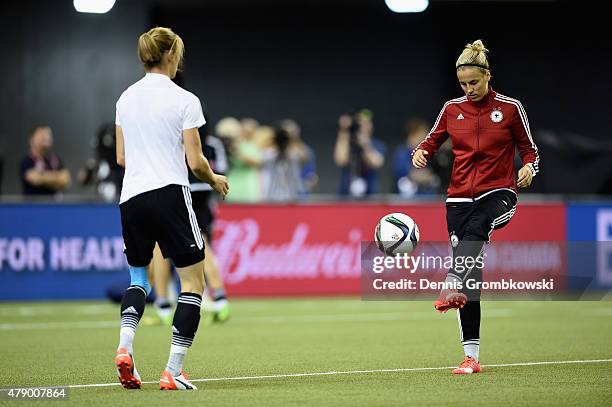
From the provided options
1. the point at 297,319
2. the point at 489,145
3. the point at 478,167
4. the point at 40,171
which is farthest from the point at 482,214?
the point at 40,171

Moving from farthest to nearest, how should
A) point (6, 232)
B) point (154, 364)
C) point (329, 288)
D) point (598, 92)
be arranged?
point (598, 92)
point (329, 288)
point (6, 232)
point (154, 364)

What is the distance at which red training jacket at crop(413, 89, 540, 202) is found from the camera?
29.3 ft

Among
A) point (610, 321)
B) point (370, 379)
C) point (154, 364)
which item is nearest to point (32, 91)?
point (610, 321)

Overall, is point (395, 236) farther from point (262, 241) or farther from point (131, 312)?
point (262, 241)

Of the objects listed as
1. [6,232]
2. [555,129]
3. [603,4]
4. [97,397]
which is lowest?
[97,397]

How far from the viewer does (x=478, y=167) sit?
29.4ft

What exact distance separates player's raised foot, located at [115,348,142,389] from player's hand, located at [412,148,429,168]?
259cm

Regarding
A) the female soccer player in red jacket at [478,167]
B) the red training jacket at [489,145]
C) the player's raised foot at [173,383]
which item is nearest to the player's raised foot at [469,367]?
the female soccer player in red jacket at [478,167]

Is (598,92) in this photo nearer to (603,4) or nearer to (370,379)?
(603,4)

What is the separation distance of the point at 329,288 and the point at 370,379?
9.43 metres

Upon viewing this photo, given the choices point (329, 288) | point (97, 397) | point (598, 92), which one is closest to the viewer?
point (97, 397)

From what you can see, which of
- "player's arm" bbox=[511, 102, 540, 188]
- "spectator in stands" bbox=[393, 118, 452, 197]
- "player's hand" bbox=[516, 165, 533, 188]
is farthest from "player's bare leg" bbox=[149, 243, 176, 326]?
"spectator in stands" bbox=[393, 118, 452, 197]

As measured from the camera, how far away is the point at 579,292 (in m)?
18.4

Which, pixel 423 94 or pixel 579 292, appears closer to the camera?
pixel 579 292
